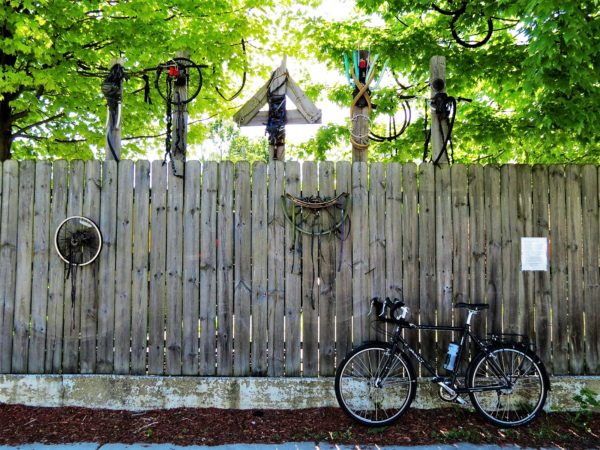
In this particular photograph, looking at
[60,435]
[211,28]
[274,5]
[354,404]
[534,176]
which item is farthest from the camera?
[274,5]

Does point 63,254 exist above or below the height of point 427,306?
above

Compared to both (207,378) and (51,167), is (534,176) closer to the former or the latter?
(207,378)

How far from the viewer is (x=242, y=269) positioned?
451 cm

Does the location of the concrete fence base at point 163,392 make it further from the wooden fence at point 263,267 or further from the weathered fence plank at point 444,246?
the weathered fence plank at point 444,246

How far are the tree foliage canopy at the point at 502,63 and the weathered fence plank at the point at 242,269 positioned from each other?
2801 mm

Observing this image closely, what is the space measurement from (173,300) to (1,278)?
66.5 inches

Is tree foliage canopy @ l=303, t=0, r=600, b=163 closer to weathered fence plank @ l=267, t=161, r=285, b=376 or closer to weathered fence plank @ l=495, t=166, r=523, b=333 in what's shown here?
weathered fence plank @ l=495, t=166, r=523, b=333

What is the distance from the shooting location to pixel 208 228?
4551 millimetres

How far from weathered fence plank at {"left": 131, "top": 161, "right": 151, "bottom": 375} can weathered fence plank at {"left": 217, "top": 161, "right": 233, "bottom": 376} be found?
711mm

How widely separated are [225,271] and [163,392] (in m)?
1.27

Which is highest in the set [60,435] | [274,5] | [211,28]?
[274,5]

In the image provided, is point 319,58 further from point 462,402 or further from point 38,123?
point 462,402

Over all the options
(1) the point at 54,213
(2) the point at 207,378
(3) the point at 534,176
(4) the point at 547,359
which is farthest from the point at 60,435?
(3) the point at 534,176

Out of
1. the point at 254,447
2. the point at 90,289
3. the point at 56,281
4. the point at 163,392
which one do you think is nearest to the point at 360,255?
the point at 254,447
